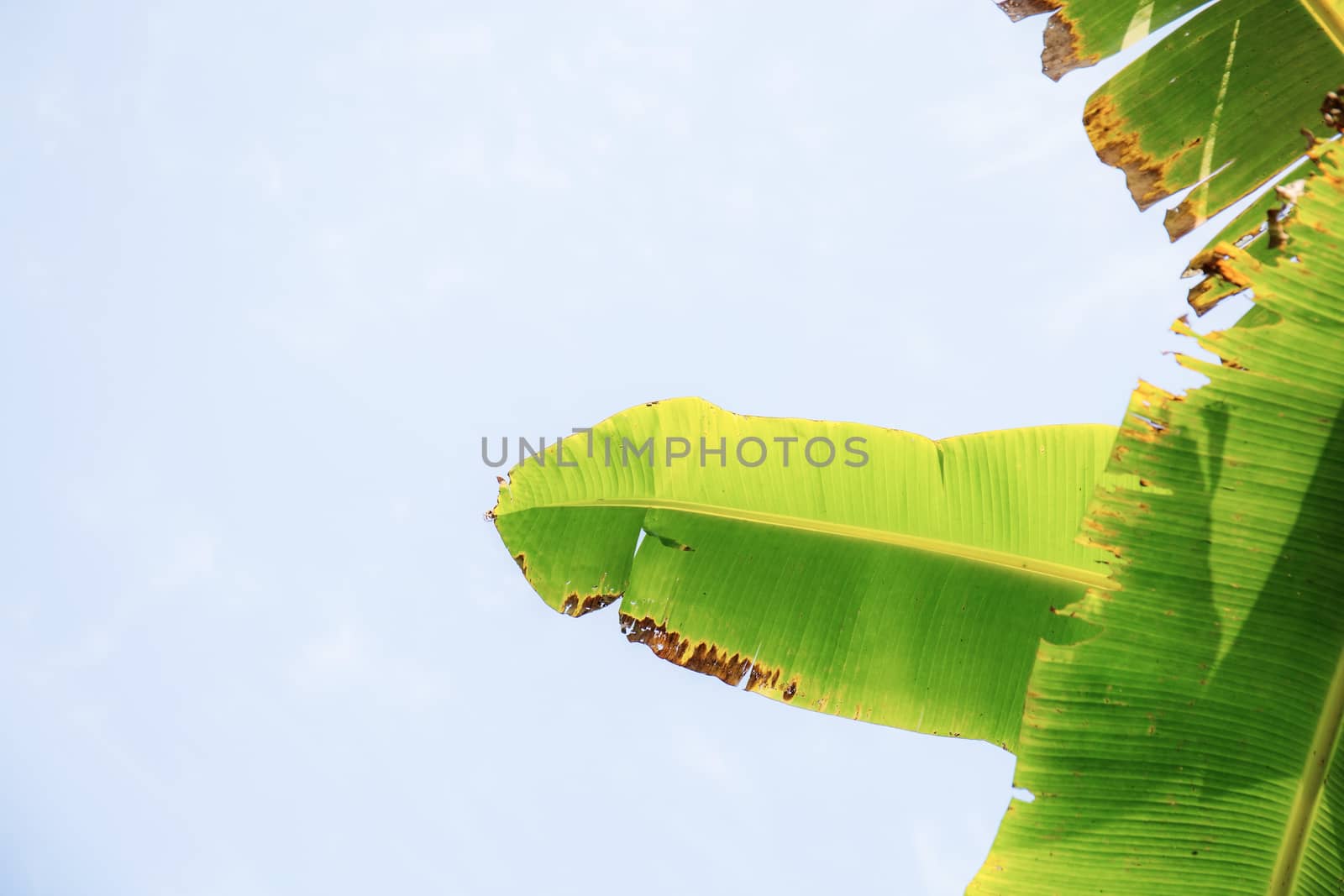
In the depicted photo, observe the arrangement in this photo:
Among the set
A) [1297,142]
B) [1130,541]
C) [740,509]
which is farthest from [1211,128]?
[740,509]

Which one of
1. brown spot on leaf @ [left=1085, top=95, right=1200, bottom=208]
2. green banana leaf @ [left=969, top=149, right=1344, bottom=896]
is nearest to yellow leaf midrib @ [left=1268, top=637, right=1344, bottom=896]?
green banana leaf @ [left=969, top=149, right=1344, bottom=896]

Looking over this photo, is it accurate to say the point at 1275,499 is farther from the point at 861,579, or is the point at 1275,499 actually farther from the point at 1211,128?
the point at 1211,128

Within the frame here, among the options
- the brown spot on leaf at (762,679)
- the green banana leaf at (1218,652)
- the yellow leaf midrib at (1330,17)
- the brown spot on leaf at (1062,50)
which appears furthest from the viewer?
the brown spot on leaf at (762,679)

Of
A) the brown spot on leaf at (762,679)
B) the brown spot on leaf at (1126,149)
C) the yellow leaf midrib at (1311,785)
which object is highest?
the brown spot on leaf at (1126,149)

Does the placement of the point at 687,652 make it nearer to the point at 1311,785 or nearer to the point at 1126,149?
the point at 1311,785

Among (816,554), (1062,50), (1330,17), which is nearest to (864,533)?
(816,554)

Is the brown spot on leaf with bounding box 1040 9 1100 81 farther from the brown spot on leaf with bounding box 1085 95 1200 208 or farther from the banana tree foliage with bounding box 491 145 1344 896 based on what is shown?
the banana tree foliage with bounding box 491 145 1344 896

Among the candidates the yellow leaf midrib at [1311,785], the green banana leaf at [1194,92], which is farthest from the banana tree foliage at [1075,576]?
the green banana leaf at [1194,92]

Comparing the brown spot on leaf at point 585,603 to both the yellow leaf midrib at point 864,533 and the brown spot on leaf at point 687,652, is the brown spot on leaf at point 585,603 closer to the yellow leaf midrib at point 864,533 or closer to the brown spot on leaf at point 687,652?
the brown spot on leaf at point 687,652
